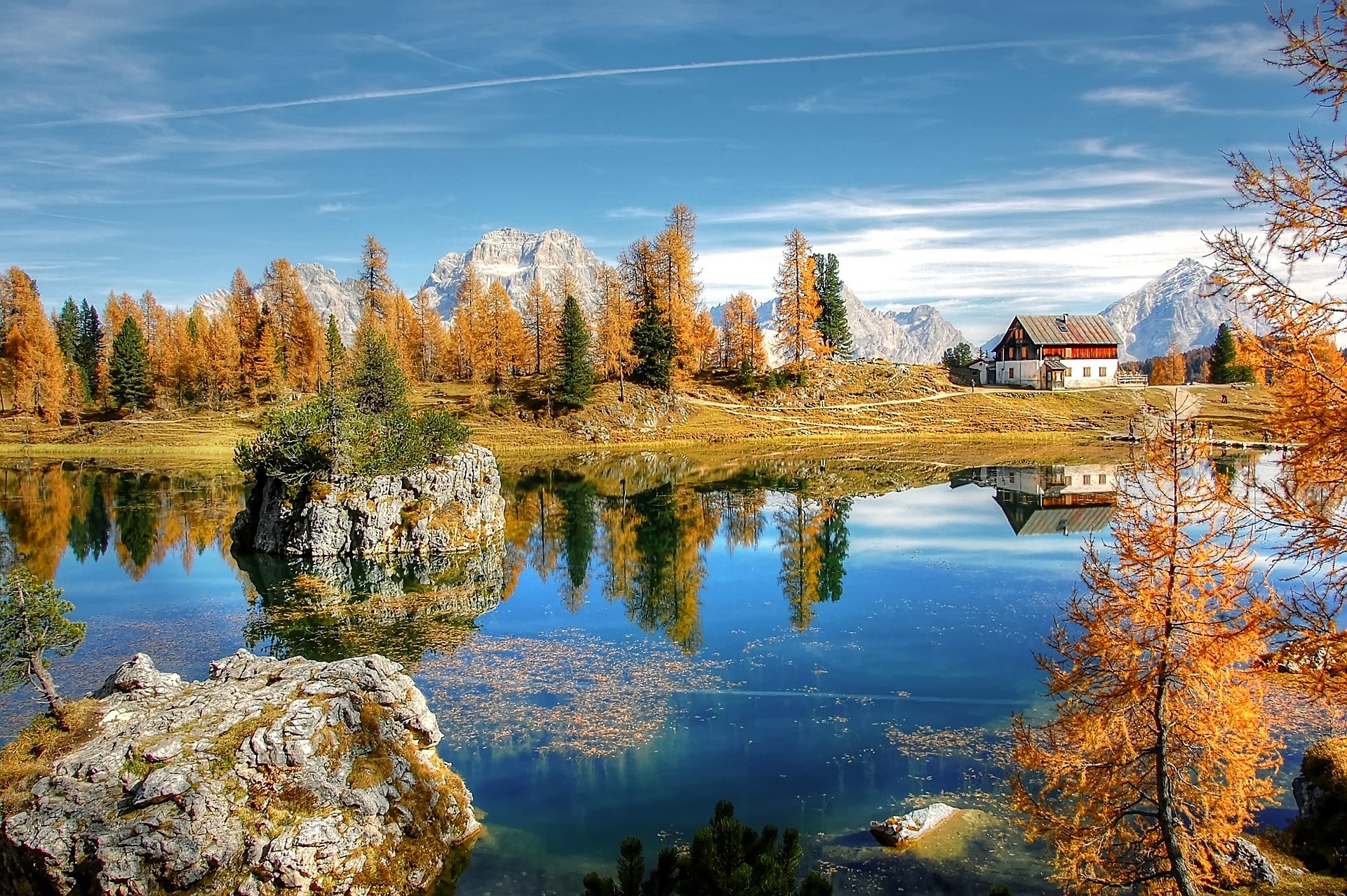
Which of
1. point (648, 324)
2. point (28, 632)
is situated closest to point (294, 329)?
point (648, 324)

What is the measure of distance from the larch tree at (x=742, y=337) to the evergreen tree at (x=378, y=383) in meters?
64.8

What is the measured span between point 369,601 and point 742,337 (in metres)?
89.9

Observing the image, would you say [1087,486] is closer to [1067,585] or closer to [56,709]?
[1067,585]

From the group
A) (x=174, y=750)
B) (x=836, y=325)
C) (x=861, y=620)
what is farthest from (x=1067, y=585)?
(x=836, y=325)

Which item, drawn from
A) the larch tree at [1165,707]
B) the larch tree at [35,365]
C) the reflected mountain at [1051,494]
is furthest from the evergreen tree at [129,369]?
the larch tree at [1165,707]

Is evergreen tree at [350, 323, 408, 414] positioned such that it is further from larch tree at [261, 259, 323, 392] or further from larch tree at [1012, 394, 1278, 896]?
larch tree at [261, 259, 323, 392]

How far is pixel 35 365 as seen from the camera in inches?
4363

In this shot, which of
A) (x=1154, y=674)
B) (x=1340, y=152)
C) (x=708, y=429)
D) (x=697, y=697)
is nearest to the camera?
(x=1340, y=152)

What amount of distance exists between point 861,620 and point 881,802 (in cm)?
1516

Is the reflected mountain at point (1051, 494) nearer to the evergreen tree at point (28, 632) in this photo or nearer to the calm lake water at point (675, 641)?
the calm lake water at point (675, 641)

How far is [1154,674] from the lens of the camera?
45.4 feet

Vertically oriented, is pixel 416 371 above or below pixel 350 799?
above

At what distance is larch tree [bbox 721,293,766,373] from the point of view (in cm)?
12132

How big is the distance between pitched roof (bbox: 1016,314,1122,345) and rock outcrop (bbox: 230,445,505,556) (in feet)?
327
